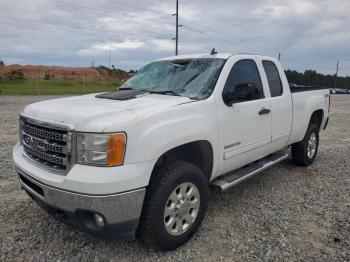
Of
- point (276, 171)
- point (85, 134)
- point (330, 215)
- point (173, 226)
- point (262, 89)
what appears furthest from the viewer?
point (276, 171)

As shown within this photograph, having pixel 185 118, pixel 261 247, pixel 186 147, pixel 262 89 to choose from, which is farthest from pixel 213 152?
pixel 262 89

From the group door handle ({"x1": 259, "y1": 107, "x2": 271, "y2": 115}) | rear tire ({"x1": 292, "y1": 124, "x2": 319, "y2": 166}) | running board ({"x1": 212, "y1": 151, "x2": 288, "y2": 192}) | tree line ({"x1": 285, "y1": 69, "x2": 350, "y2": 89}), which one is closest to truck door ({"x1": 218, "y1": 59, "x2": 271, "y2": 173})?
door handle ({"x1": 259, "y1": 107, "x2": 271, "y2": 115})

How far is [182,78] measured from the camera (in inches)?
156

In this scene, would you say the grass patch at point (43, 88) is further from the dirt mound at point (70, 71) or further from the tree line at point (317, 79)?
the tree line at point (317, 79)

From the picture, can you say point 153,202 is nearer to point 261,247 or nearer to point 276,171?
point 261,247

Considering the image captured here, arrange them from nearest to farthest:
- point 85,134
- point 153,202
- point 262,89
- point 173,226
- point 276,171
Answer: point 85,134 → point 153,202 → point 173,226 → point 262,89 → point 276,171

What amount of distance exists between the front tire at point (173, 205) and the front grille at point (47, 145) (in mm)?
781

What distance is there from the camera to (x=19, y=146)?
3611 millimetres

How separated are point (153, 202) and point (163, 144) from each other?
51 cm

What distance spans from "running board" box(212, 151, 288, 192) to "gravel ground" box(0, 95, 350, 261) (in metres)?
0.44

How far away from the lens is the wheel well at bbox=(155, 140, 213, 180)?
3.35 metres

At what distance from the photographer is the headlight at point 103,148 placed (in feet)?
8.59

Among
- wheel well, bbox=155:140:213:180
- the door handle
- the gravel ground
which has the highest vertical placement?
the door handle

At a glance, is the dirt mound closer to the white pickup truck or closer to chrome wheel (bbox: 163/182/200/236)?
the white pickup truck
